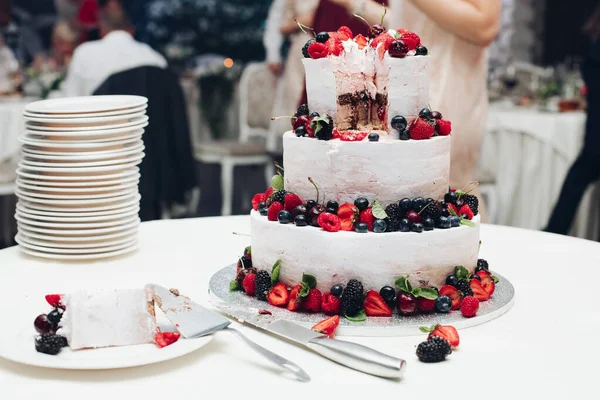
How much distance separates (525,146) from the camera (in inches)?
180

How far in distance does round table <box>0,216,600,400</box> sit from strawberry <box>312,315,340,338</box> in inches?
1.7

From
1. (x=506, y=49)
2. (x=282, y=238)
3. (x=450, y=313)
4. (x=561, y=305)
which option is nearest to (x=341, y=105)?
(x=282, y=238)

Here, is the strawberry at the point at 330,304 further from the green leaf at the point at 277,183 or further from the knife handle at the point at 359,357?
the green leaf at the point at 277,183

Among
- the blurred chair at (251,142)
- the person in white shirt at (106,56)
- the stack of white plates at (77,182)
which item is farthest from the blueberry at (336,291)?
the blurred chair at (251,142)

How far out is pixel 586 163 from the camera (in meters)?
4.27

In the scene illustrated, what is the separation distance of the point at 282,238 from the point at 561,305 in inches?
20.2

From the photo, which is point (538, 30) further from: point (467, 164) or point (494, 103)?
point (467, 164)

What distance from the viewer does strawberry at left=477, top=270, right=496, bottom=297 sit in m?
1.44

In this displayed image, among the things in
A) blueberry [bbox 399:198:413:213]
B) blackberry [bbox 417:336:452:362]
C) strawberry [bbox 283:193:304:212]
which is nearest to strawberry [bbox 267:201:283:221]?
strawberry [bbox 283:193:304:212]

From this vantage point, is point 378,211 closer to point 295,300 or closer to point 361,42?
point 295,300

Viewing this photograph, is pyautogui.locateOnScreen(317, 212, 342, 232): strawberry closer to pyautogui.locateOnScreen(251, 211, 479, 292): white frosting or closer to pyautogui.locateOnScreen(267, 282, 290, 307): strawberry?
pyautogui.locateOnScreen(251, 211, 479, 292): white frosting

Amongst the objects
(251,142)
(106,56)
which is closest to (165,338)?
(106,56)

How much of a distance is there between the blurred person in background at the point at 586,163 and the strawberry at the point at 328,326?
320 centimetres

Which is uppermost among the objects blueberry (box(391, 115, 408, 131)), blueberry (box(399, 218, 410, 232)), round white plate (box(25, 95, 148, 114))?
blueberry (box(391, 115, 408, 131))
